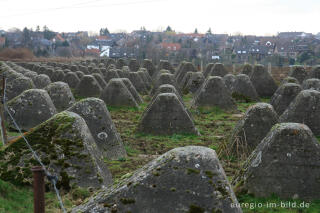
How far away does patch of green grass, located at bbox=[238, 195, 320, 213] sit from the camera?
29.2ft

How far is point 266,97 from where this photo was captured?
106 ft

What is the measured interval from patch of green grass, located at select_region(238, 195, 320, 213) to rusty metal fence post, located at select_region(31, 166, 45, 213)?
5633 mm

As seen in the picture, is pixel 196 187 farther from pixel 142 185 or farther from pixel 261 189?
pixel 261 189

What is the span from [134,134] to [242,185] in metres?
8.98

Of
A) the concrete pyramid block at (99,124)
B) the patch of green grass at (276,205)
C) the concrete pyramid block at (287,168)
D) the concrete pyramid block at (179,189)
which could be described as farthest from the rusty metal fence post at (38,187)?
the concrete pyramid block at (99,124)

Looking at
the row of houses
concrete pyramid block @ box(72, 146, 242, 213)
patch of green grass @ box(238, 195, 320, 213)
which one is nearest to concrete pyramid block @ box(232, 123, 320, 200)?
patch of green grass @ box(238, 195, 320, 213)

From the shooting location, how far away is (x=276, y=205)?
9.10m

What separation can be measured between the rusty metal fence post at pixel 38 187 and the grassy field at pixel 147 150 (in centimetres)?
207

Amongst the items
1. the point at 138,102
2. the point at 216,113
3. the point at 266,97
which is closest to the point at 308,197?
the point at 216,113

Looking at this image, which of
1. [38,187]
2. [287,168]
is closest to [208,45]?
[287,168]

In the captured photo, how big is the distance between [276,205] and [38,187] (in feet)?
21.2

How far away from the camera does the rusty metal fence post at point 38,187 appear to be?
13.1 ft

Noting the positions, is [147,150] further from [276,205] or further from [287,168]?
[276,205]

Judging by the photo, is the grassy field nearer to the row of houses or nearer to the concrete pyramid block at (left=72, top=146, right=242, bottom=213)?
the concrete pyramid block at (left=72, top=146, right=242, bottom=213)
